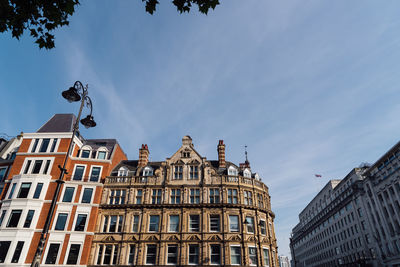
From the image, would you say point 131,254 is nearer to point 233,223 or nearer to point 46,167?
point 233,223

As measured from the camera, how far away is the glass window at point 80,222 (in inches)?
1218

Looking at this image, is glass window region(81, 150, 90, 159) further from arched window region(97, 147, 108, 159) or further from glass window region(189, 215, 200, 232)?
glass window region(189, 215, 200, 232)

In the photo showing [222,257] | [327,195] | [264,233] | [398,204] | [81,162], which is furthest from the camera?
[327,195]

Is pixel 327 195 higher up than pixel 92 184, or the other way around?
pixel 327 195

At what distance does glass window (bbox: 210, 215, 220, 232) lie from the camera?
31.4 m

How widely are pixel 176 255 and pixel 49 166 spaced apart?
20855 millimetres

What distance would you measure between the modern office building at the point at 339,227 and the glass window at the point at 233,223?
41.9 m

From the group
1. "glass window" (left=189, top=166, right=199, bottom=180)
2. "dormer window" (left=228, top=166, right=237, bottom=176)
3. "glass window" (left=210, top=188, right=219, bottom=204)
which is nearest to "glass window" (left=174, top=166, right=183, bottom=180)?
"glass window" (left=189, top=166, right=199, bottom=180)

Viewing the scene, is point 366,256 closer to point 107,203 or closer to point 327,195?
point 327,195

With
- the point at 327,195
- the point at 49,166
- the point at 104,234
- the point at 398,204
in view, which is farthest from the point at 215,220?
the point at 327,195

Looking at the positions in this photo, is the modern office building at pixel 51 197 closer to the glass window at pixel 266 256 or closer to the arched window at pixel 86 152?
the arched window at pixel 86 152

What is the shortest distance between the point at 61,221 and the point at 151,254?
12.1 m

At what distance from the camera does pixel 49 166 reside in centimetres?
3384

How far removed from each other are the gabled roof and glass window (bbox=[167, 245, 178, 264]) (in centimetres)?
2284
